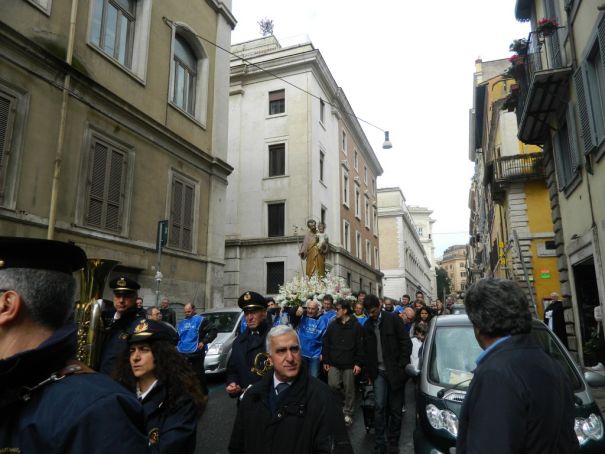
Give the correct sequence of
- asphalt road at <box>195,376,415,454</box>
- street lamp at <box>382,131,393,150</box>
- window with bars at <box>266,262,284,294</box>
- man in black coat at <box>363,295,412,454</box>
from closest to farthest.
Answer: man in black coat at <box>363,295,412,454</box> → asphalt road at <box>195,376,415,454</box> → street lamp at <box>382,131,393,150</box> → window with bars at <box>266,262,284,294</box>

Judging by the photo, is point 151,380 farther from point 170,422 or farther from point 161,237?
point 161,237

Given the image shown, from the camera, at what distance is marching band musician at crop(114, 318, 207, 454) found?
2.65 meters

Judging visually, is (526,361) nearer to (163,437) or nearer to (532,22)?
(163,437)

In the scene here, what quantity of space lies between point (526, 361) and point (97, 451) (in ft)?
5.50

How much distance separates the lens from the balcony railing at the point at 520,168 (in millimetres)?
21797


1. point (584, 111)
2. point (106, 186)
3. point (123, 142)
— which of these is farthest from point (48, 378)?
point (123, 142)

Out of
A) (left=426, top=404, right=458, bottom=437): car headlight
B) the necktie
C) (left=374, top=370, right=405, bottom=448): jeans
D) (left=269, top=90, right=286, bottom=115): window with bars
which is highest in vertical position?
(left=269, top=90, right=286, bottom=115): window with bars

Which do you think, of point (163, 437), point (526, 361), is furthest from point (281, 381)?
point (526, 361)

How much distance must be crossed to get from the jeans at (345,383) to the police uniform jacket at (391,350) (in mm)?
440

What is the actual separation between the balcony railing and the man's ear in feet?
76.9

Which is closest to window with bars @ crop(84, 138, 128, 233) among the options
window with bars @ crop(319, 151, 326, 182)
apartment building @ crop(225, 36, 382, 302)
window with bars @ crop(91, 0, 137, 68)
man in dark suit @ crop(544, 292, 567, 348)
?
window with bars @ crop(91, 0, 137, 68)

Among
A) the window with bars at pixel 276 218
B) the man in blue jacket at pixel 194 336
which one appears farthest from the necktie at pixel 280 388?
the window with bars at pixel 276 218

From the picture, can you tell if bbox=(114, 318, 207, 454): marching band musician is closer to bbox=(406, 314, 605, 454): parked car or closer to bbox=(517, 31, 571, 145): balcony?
bbox=(406, 314, 605, 454): parked car

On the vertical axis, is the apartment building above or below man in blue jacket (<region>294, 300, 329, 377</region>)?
above
